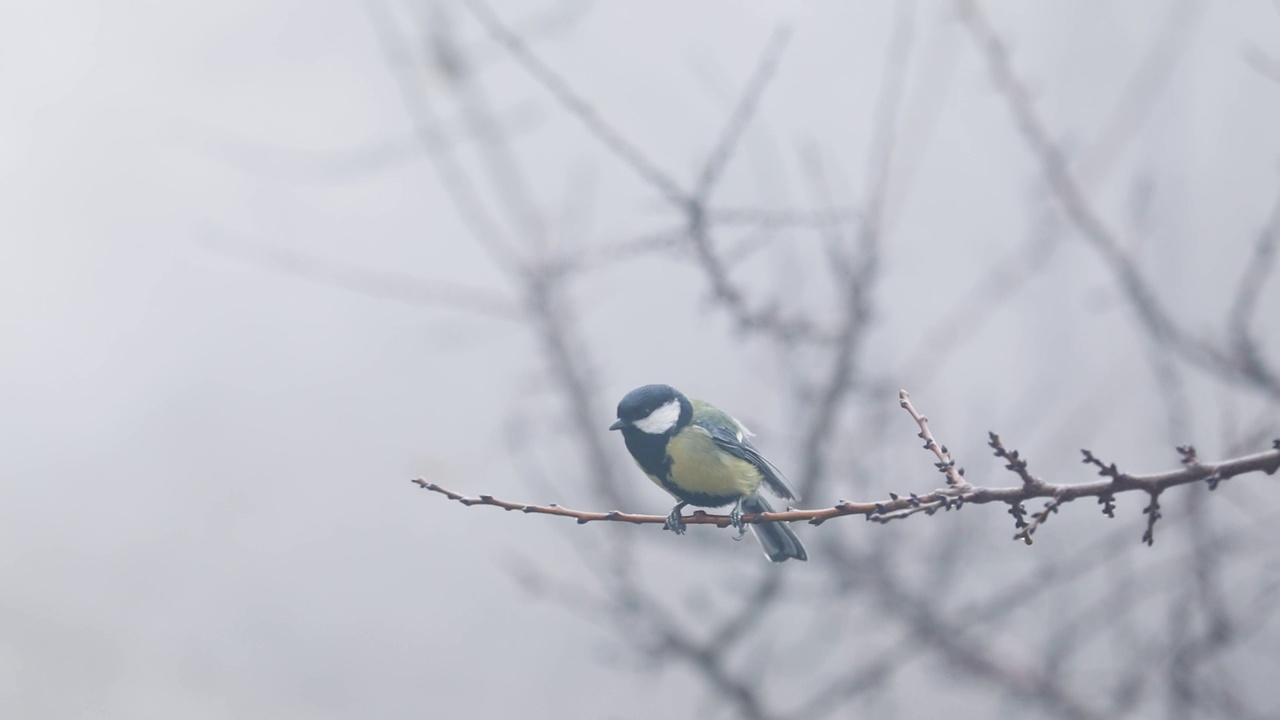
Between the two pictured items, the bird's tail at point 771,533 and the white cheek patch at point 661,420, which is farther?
the bird's tail at point 771,533

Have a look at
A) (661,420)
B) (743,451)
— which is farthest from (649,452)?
(743,451)

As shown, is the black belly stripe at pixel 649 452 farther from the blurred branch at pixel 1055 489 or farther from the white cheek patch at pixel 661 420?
the blurred branch at pixel 1055 489

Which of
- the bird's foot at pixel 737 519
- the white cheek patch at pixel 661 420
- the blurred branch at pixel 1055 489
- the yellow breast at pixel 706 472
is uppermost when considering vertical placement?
the white cheek patch at pixel 661 420

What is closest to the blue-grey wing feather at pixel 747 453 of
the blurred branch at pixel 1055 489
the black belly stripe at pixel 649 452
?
the black belly stripe at pixel 649 452

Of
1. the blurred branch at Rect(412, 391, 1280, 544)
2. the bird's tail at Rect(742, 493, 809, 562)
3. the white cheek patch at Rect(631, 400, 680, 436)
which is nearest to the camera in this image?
the blurred branch at Rect(412, 391, 1280, 544)

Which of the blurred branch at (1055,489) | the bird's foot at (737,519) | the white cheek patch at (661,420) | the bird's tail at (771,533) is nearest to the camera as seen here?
the blurred branch at (1055,489)

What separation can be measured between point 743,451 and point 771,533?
224 mm

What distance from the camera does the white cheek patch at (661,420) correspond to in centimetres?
204

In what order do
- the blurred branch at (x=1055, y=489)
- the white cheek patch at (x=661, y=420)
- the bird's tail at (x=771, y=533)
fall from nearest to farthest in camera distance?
the blurred branch at (x=1055, y=489) < the white cheek patch at (x=661, y=420) < the bird's tail at (x=771, y=533)

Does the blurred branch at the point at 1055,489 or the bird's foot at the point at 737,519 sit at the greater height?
the bird's foot at the point at 737,519

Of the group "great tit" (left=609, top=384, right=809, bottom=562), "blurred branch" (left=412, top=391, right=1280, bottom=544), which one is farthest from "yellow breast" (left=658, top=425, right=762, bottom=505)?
"blurred branch" (left=412, top=391, right=1280, bottom=544)

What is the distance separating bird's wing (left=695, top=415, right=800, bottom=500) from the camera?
6.88 feet

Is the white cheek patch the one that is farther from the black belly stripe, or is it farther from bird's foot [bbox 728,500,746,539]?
bird's foot [bbox 728,500,746,539]

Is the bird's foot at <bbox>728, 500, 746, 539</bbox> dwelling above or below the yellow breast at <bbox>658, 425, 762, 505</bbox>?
below
